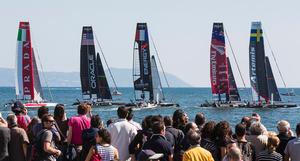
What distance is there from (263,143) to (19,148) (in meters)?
3.93

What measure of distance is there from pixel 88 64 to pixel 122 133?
6970 cm

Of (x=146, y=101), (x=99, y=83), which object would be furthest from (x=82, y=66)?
(x=146, y=101)

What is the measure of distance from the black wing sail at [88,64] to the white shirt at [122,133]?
69049mm

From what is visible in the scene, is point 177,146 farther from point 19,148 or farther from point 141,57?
point 141,57

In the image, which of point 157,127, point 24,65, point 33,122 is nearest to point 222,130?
point 157,127

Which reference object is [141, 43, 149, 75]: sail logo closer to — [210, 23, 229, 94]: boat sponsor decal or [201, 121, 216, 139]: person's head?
[210, 23, 229, 94]: boat sponsor decal

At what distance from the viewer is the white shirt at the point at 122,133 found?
535 inches

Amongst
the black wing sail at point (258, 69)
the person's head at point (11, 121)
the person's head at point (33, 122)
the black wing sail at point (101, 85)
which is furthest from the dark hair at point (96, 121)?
the black wing sail at point (101, 85)

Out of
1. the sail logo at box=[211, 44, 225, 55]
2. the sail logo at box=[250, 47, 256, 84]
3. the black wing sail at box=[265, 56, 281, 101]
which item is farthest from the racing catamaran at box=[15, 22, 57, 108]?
the black wing sail at box=[265, 56, 281, 101]

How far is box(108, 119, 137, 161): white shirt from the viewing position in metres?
13.6

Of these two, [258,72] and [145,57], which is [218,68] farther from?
[145,57]

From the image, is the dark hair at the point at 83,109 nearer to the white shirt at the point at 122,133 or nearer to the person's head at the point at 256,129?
the white shirt at the point at 122,133

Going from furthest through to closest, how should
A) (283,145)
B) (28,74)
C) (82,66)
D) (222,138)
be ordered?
(82,66), (28,74), (283,145), (222,138)

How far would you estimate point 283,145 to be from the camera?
1309 centimetres
